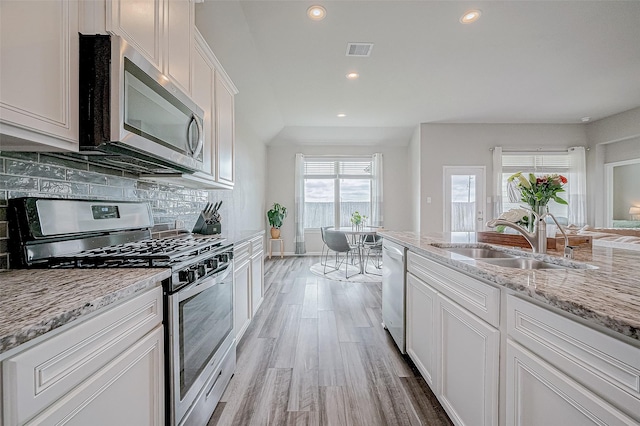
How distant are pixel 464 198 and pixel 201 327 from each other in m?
5.98

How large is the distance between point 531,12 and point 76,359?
13.6ft

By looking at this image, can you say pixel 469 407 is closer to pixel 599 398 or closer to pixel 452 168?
pixel 599 398

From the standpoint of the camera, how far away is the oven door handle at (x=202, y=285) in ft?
3.70

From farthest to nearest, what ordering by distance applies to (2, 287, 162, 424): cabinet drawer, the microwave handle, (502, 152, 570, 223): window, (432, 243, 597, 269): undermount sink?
(502, 152, 570, 223): window → the microwave handle → (432, 243, 597, 269): undermount sink → (2, 287, 162, 424): cabinet drawer

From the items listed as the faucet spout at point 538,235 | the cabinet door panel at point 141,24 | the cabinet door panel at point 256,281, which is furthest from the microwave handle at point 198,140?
the faucet spout at point 538,235

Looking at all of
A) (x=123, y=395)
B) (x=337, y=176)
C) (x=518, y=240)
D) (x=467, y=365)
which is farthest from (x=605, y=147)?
(x=123, y=395)

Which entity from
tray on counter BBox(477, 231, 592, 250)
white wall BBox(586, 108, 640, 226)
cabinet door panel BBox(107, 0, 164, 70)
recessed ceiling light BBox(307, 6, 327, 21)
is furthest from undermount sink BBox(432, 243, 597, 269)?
white wall BBox(586, 108, 640, 226)

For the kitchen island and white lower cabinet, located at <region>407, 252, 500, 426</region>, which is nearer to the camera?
the kitchen island

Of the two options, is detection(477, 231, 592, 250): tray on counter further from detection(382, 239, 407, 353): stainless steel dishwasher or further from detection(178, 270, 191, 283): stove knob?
detection(178, 270, 191, 283): stove knob

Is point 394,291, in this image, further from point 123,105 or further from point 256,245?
point 123,105

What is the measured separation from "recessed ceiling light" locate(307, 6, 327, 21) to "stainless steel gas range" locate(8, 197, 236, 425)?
2408mm

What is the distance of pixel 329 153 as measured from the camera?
Answer: 6.87 m

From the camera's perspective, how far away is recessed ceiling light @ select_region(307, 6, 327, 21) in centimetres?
265

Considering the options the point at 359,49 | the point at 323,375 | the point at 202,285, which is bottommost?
the point at 323,375
